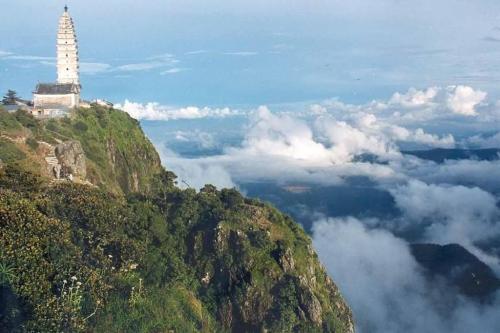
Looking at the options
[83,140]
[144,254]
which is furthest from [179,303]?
[83,140]

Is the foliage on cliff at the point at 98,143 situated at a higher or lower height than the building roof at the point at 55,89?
lower

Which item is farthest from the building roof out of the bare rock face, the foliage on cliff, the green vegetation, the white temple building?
the bare rock face

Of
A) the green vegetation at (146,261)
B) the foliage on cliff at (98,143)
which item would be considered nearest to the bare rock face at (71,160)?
the foliage on cliff at (98,143)

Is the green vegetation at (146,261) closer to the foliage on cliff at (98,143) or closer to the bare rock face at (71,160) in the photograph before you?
the foliage on cliff at (98,143)

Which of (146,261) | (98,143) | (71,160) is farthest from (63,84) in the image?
(146,261)

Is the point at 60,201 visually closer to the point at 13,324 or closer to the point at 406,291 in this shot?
the point at 13,324

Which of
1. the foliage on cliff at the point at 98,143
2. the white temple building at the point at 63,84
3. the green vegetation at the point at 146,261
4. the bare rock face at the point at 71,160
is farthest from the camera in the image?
the white temple building at the point at 63,84

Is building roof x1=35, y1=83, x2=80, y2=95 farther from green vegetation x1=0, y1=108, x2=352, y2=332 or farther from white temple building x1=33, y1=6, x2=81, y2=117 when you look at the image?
green vegetation x1=0, y1=108, x2=352, y2=332

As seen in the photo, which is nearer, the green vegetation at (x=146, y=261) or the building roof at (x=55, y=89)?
the green vegetation at (x=146, y=261)
